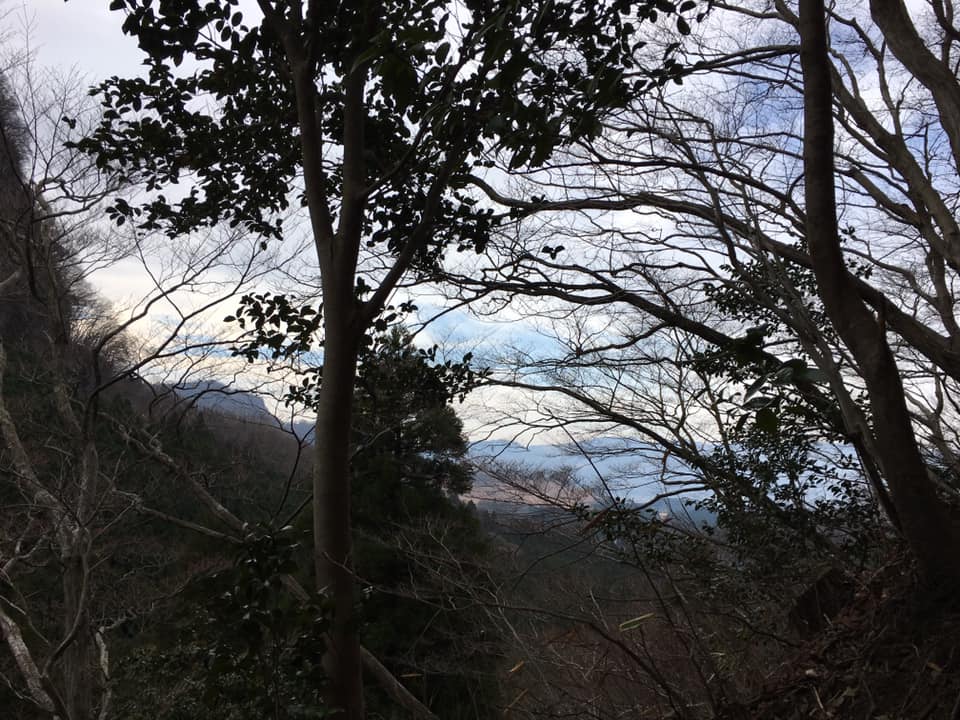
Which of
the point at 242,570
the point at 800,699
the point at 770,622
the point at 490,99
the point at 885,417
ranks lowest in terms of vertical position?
the point at 770,622

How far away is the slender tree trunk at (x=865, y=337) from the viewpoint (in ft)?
4.89

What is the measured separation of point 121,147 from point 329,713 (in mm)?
2726

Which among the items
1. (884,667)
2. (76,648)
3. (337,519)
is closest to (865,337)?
(884,667)

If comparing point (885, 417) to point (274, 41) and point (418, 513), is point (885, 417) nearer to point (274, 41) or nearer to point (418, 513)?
point (274, 41)

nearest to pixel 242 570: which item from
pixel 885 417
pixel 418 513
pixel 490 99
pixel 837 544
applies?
pixel 490 99

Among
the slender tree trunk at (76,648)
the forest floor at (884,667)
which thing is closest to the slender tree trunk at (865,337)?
the forest floor at (884,667)

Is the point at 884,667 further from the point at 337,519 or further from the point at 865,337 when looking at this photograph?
the point at 337,519

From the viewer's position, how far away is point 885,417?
1.50 meters

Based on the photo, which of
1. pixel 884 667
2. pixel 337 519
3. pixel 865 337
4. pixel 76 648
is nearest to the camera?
pixel 865 337

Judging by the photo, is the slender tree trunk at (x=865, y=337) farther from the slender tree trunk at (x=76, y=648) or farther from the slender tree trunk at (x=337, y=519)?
the slender tree trunk at (x=76, y=648)

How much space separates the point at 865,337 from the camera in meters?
1.50

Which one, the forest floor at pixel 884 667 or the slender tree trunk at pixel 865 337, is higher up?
the slender tree trunk at pixel 865 337

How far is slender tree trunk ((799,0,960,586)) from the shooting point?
1.49 metres

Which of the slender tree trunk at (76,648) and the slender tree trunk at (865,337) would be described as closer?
the slender tree trunk at (865,337)
